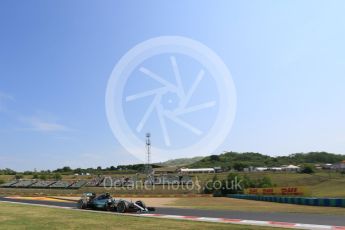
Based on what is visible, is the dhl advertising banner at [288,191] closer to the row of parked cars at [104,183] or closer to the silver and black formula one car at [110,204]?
the row of parked cars at [104,183]

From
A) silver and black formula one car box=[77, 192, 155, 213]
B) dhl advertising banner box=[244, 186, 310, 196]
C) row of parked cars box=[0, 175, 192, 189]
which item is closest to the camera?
silver and black formula one car box=[77, 192, 155, 213]

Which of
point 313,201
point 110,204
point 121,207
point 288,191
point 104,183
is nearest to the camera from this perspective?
point 121,207

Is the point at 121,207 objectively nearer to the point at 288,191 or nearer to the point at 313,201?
the point at 313,201

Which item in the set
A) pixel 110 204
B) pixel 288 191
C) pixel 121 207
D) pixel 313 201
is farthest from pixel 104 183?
pixel 121 207

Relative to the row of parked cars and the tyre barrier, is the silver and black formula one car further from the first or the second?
the row of parked cars

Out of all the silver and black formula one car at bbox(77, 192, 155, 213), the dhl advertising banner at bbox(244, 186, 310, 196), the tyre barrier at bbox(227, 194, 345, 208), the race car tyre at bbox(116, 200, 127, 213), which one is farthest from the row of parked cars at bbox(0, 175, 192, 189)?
the race car tyre at bbox(116, 200, 127, 213)

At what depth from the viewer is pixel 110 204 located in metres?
24.2

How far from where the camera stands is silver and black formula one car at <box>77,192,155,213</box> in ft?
74.7

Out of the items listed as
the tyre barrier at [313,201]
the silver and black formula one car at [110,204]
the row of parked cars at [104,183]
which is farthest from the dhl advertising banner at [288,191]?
the silver and black formula one car at [110,204]

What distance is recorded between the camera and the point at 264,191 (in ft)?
181

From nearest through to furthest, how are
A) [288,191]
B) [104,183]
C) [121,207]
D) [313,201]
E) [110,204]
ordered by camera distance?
[121,207], [110,204], [313,201], [288,191], [104,183]

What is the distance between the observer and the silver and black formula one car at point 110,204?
2277 cm

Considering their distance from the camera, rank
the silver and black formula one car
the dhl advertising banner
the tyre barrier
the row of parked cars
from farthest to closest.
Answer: the row of parked cars
the dhl advertising banner
the tyre barrier
the silver and black formula one car

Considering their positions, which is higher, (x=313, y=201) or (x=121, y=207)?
(x=121, y=207)
